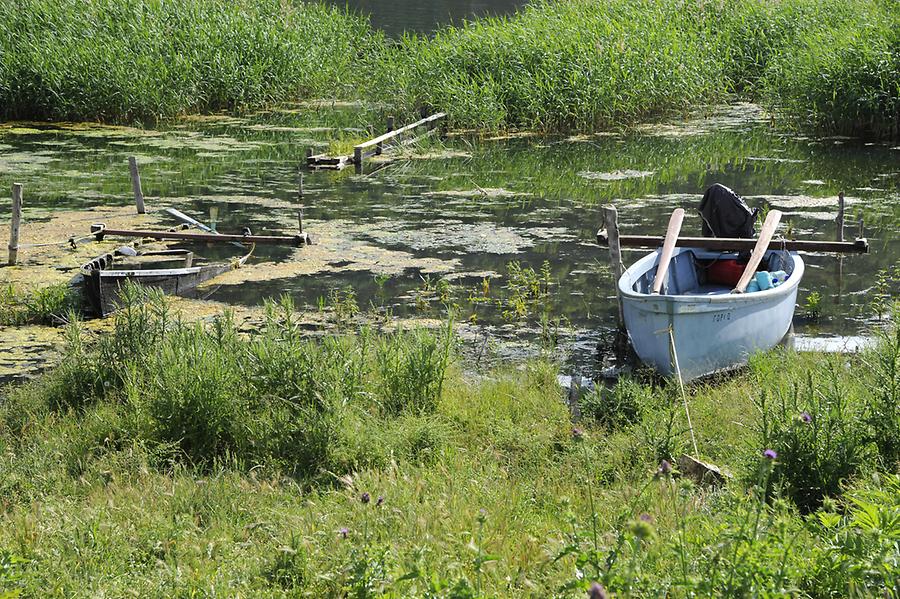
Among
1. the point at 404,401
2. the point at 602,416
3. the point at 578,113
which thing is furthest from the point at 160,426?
the point at 578,113

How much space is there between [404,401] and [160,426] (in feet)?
4.59

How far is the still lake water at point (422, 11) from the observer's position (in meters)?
31.2

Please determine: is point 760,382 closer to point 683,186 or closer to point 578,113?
point 683,186

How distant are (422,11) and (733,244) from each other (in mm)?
27784

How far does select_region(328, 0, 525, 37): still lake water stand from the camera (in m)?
31.2

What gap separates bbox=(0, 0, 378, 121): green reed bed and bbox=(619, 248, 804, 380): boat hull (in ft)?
44.1

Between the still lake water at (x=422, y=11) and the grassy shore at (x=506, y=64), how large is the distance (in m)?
9.48

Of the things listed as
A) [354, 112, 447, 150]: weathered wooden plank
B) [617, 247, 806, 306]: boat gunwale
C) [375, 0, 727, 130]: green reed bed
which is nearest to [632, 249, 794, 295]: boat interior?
[617, 247, 806, 306]: boat gunwale

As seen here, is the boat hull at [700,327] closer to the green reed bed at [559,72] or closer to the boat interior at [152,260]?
the boat interior at [152,260]

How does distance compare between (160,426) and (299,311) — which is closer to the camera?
(160,426)

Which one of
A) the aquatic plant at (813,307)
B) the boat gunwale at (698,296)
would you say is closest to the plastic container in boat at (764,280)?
the boat gunwale at (698,296)

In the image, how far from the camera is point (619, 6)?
20.5 meters

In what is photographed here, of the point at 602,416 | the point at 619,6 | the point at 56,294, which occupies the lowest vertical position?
the point at 602,416

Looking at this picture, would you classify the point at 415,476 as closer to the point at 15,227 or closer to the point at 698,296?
the point at 698,296
